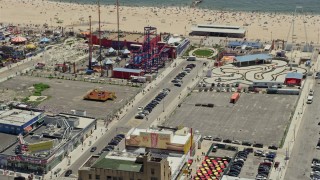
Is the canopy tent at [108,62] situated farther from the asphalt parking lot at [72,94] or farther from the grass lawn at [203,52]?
the grass lawn at [203,52]

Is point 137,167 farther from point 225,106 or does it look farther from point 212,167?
point 225,106

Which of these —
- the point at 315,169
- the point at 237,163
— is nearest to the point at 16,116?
the point at 237,163

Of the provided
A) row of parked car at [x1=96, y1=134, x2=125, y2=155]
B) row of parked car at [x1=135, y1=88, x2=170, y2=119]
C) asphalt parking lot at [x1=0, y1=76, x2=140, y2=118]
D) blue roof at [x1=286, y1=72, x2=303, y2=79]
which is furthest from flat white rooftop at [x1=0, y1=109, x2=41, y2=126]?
blue roof at [x1=286, y1=72, x2=303, y2=79]

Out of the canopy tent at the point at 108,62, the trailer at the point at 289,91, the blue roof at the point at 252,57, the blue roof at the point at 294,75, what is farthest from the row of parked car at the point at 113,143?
the blue roof at the point at 252,57

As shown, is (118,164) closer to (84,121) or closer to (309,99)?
(84,121)

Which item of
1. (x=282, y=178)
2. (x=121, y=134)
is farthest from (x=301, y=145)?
(x=121, y=134)
